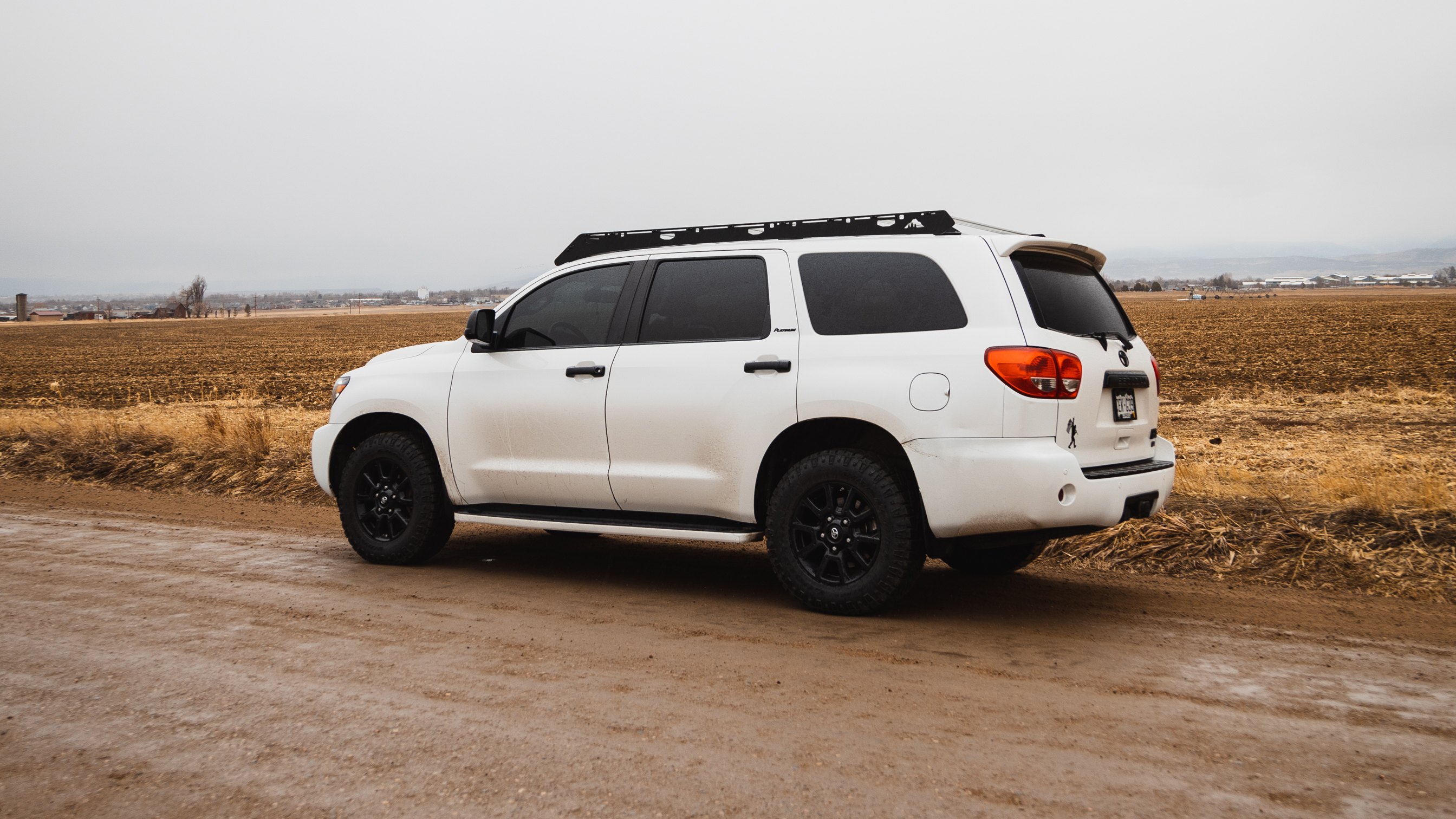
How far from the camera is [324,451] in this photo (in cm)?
719

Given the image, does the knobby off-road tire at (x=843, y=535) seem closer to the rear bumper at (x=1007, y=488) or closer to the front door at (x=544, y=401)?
the rear bumper at (x=1007, y=488)

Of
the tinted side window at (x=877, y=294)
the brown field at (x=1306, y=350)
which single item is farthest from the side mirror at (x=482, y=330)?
the brown field at (x=1306, y=350)

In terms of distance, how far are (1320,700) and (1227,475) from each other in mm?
5109

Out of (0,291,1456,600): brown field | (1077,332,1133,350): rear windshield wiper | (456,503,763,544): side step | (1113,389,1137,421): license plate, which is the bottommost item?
(0,291,1456,600): brown field

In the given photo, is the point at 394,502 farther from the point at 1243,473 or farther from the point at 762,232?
the point at 1243,473

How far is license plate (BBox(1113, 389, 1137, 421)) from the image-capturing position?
5.35m

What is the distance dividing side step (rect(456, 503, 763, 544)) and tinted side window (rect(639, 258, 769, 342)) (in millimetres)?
964

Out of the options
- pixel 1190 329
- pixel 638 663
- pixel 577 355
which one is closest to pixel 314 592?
pixel 577 355

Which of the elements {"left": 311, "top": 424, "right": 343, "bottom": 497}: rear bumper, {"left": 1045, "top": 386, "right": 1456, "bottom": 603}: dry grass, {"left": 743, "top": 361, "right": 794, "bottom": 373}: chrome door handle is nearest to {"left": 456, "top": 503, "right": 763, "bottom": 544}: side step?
{"left": 743, "top": 361, "right": 794, "bottom": 373}: chrome door handle

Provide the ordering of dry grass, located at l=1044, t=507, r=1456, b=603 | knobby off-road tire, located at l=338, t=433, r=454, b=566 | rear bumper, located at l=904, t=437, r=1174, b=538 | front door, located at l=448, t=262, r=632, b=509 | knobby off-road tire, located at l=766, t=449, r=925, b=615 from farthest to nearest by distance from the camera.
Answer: knobby off-road tire, located at l=338, t=433, r=454, b=566 < front door, located at l=448, t=262, r=632, b=509 < dry grass, located at l=1044, t=507, r=1456, b=603 < knobby off-road tire, located at l=766, t=449, r=925, b=615 < rear bumper, located at l=904, t=437, r=1174, b=538

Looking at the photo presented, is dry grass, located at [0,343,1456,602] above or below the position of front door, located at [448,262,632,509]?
below

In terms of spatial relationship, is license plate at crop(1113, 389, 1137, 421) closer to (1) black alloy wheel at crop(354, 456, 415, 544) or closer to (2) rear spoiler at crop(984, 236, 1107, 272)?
(2) rear spoiler at crop(984, 236, 1107, 272)

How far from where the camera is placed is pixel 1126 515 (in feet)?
17.0

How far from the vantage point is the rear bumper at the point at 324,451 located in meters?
7.17
